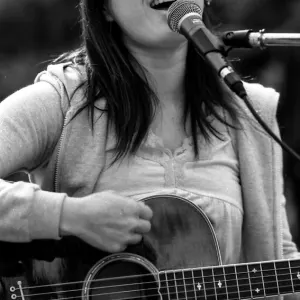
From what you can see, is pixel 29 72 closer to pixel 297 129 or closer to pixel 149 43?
pixel 297 129

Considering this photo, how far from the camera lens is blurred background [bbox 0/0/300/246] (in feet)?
14.4

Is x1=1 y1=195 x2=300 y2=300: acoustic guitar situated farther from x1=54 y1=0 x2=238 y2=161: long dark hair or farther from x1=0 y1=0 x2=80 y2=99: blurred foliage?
x1=0 y1=0 x2=80 y2=99: blurred foliage

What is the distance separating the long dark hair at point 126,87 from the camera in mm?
2443

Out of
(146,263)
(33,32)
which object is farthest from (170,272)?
(33,32)

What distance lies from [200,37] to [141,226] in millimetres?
482

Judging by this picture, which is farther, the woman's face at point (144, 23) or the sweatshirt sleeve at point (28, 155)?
the woman's face at point (144, 23)

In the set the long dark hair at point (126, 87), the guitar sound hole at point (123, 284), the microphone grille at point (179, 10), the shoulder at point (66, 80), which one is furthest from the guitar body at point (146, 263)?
the microphone grille at point (179, 10)

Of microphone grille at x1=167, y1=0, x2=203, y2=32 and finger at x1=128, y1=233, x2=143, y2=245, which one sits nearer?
microphone grille at x1=167, y1=0, x2=203, y2=32

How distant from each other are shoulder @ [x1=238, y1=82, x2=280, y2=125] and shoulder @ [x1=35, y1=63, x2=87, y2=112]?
44 centimetres

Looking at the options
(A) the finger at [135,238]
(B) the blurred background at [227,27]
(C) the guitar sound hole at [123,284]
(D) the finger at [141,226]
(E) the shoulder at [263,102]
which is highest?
(B) the blurred background at [227,27]

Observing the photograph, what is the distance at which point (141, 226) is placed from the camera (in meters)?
2.28

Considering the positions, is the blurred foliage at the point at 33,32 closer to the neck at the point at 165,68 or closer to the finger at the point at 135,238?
the neck at the point at 165,68

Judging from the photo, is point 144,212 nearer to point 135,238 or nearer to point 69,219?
point 135,238

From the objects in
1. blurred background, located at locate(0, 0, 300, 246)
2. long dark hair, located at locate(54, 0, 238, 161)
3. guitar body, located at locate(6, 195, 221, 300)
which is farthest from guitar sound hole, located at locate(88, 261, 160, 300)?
blurred background, located at locate(0, 0, 300, 246)
